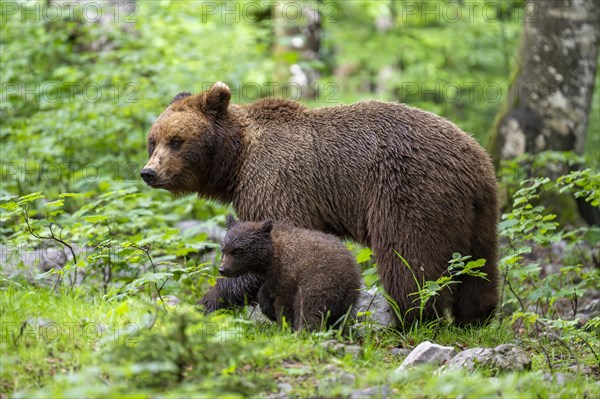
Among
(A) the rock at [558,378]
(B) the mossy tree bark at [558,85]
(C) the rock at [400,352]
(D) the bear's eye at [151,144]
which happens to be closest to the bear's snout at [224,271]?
(C) the rock at [400,352]

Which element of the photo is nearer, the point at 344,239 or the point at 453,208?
the point at 453,208

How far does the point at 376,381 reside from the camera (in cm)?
524

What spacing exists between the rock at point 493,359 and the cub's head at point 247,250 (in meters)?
1.90

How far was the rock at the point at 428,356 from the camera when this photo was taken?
5.93 m

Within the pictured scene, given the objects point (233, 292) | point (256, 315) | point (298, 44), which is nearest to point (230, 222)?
point (233, 292)

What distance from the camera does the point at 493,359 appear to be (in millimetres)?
5980

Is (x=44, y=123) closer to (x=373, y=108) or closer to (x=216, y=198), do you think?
(x=216, y=198)

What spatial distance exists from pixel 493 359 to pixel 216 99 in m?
4.03

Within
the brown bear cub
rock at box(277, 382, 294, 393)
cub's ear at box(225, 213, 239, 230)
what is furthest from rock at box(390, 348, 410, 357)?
cub's ear at box(225, 213, 239, 230)

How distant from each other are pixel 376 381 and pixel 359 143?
322cm

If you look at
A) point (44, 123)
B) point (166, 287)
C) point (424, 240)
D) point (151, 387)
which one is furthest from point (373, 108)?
point (44, 123)

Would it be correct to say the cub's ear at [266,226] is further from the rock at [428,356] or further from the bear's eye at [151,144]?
the bear's eye at [151,144]

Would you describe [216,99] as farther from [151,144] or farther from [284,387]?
[284,387]

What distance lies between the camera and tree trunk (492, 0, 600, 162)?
12.3 metres
